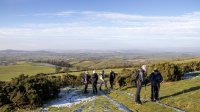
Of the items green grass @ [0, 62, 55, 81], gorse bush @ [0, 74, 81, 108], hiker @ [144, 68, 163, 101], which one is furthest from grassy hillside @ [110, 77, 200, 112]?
green grass @ [0, 62, 55, 81]

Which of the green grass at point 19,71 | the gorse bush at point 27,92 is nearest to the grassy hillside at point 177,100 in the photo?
the gorse bush at point 27,92

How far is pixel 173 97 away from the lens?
21.7 meters

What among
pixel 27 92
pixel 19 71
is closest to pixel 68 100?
pixel 27 92

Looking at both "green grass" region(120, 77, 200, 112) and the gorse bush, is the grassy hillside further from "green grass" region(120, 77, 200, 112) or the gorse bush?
the gorse bush

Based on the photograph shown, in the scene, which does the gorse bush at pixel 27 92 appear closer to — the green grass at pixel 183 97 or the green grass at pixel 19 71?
the green grass at pixel 183 97

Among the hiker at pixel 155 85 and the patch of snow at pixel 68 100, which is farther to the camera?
the patch of snow at pixel 68 100

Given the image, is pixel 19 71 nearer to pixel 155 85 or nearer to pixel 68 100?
pixel 68 100

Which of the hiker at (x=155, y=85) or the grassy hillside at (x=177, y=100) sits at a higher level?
the hiker at (x=155, y=85)

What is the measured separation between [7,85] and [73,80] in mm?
15848

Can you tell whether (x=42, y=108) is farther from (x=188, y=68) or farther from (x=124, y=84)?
(x=188, y=68)

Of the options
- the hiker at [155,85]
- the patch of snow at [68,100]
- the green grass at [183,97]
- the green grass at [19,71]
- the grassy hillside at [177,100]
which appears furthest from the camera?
the green grass at [19,71]

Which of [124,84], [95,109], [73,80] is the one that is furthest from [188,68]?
[95,109]

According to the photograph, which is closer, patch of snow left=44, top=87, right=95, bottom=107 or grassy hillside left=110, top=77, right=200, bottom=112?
grassy hillside left=110, top=77, right=200, bottom=112

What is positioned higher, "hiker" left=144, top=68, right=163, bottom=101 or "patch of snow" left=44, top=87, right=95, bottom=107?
"hiker" left=144, top=68, right=163, bottom=101
